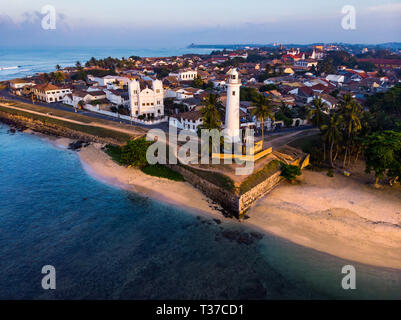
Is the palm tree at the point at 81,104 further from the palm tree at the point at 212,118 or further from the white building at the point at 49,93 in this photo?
the palm tree at the point at 212,118

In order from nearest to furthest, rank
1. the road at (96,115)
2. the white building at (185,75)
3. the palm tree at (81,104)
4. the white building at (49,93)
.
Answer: the road at (96,115)
the palm tree at (81,104)
the white building at (49,93)
the white building at (185,75)

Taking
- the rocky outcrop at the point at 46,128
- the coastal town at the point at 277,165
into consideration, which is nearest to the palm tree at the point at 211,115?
the coastal town at the point at 277,165

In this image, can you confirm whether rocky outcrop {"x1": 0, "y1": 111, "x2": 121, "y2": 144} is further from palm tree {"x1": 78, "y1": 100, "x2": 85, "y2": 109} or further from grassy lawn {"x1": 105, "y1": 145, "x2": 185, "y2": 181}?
grassy lawn {"x1": 105, "y1": 145, "x2": 185, "y2": 181}

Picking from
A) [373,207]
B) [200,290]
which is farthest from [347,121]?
[200,290]

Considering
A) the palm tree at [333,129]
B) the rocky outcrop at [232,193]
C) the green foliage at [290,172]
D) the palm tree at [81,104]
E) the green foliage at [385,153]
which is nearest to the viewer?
the rocky outcrop at [232,193]

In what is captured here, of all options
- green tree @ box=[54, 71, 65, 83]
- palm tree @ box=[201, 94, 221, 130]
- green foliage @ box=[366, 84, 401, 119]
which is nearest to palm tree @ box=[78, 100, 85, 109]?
green tree @ box=[54, 71, 65, 83]
